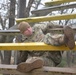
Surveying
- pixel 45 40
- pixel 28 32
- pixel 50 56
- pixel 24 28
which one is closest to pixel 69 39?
pixel 45 40

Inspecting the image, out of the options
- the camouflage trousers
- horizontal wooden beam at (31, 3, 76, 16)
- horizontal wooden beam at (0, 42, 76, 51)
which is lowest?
the camouflage trousers

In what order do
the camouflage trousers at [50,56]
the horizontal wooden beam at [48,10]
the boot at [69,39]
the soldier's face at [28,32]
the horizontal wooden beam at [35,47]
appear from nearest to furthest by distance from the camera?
1. the boot at [69,39]
2. the horizontal wooden beam at [35,47]
3. the camouflage trousers at [50,56]
4. the soldier's face at [28,32]
5. the horizontal wooden beam at [48,10]

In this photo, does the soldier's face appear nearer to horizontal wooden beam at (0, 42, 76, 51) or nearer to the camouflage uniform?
the camouflage uniform

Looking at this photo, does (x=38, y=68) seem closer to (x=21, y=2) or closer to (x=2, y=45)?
(x=2, y=45)

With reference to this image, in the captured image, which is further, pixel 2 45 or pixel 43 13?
pixel 43 13

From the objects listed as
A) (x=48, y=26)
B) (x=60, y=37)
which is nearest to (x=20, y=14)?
(x=48, y=26)

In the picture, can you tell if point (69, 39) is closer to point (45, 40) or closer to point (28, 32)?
point (45, 40)

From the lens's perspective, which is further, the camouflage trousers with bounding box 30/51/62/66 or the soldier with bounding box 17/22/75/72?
the camouflage trousers with bounding box 30/51/62/66

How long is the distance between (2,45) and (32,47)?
423 millimetres

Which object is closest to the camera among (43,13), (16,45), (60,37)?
(60,37)

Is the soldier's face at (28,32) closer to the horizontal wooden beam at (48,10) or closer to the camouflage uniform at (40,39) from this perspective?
the camouflage uniform at (40,39)

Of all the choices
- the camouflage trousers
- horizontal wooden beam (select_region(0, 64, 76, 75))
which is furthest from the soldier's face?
horizontal wooden beam (select_region(0, 64, 76, 75))

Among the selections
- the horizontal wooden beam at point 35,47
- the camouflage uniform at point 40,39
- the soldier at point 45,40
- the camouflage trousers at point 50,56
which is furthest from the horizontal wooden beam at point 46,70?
the camouflage trousers at point 50,56

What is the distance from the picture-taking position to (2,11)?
11438 millimetres
